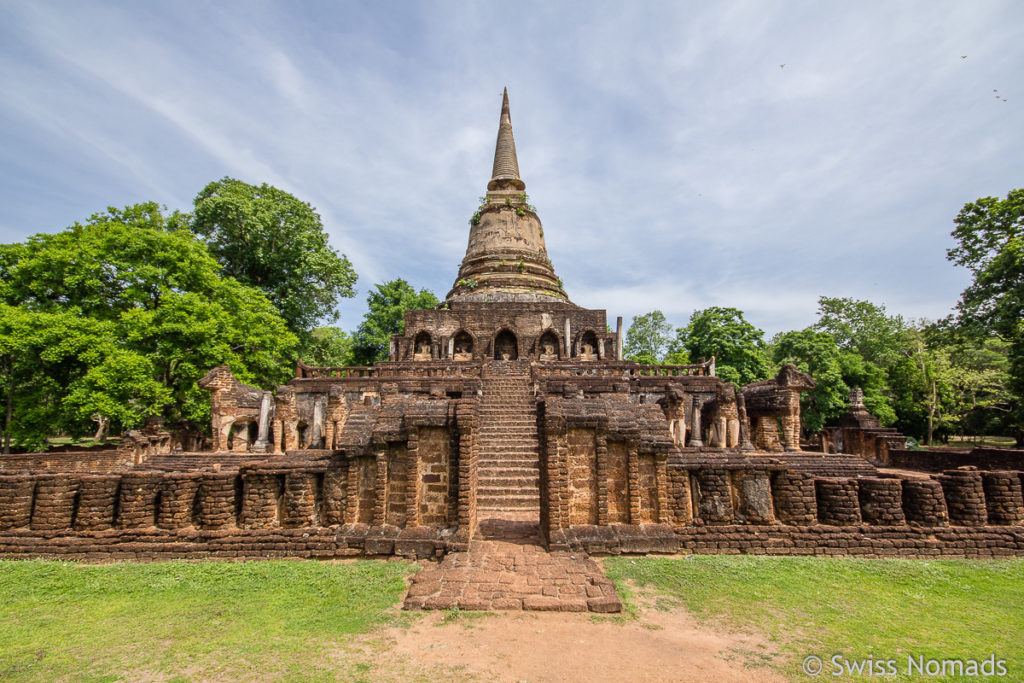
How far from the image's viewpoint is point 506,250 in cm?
2975

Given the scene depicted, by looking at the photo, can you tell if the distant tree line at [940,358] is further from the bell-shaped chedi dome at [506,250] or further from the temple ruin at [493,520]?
the temple ruin at [493,520]

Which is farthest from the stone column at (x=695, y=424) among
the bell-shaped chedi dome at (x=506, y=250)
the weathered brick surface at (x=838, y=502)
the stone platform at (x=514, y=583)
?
the bell-shaped chedi dome at (x=506, y=250)

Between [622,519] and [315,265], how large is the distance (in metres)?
24.8

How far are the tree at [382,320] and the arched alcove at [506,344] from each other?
12597mm

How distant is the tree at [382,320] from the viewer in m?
36.4

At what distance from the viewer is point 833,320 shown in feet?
154

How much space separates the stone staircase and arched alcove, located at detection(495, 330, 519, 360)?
25.6 feet

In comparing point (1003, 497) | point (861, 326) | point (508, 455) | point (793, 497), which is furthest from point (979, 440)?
point (508, 455)

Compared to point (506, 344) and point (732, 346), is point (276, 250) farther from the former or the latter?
point (732, 346)

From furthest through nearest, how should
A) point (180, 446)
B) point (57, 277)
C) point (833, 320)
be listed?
point (833, 320) < point (180, 446) < point (57, 277)

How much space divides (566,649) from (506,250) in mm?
26599

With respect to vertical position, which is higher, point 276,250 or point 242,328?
point 276,250

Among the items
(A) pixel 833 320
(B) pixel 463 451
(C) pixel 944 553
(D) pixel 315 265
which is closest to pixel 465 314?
(D) pixel 315 265

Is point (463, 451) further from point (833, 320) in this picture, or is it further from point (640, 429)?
point (833, 320)
